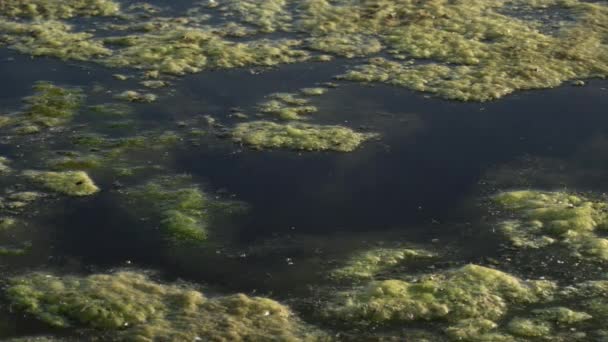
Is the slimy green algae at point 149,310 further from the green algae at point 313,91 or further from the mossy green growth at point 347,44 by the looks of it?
the mossy green growth at point 347,44

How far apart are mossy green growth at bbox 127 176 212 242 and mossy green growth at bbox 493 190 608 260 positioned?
127 inches

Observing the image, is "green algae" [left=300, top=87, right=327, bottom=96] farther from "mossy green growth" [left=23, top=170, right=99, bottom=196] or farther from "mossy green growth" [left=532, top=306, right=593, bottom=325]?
"mossy green growth" [left=532, top=306, right=593, bottom=325]

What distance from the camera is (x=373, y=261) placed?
8.64 m

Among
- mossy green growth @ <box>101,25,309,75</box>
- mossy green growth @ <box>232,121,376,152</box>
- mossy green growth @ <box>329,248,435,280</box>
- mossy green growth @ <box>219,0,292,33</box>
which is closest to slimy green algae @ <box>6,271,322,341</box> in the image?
mossy green growth @ <box>329,248,435,280</box>

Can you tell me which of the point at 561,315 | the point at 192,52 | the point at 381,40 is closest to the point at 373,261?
the point at 561,315

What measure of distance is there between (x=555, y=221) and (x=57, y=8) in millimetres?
9985

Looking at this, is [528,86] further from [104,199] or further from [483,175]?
[104,199]

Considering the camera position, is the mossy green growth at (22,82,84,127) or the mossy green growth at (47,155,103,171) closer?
the mossy green growth at (47,155,103,171)

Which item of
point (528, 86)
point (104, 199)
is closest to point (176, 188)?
point (104, 199)

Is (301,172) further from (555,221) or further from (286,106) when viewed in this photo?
(555,221)

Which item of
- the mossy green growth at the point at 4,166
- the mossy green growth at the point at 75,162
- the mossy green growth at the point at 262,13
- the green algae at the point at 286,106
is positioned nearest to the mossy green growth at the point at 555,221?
the green algae at the point at 286,106

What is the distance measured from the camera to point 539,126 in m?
11.7

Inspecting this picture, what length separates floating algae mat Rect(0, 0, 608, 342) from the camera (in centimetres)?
784

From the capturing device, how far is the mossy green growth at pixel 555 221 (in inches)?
352
